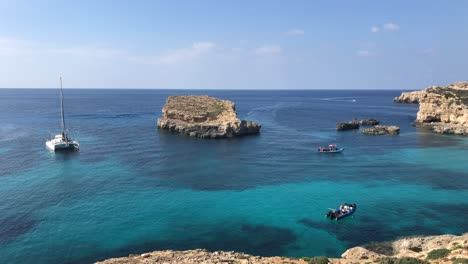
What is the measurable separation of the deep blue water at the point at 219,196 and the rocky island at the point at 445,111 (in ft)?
50.0

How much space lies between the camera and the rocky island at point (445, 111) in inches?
4291

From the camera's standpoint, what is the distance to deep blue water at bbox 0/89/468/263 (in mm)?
38156

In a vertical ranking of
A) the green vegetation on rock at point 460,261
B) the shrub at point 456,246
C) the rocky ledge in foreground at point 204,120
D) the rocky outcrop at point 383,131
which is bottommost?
the shrub at point 456,246

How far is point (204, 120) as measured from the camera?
110m

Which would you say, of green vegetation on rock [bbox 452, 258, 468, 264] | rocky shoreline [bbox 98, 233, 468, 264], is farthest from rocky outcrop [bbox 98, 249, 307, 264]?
green vegetation on rock [bbox 452, 258, 468, 264]

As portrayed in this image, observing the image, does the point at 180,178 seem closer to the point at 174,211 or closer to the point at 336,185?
the point at 174,211

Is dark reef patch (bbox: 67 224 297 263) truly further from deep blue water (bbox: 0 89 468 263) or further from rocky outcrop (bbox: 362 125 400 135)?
rocky outcrop (bbox: 362 125 400 135)

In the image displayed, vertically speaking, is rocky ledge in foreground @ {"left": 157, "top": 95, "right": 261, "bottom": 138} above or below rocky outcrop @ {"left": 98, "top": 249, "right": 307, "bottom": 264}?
above

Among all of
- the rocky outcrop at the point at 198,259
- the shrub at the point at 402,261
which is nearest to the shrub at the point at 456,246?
the shrub at the point at 402,261

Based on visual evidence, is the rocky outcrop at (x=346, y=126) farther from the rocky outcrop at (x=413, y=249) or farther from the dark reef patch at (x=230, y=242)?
the dark reef patch at (x=230, y=242)

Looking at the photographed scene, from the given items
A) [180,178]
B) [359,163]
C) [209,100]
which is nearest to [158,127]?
[209,100]

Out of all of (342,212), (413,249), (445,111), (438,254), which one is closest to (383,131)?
(445,111)

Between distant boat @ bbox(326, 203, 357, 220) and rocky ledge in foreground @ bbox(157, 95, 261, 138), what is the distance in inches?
2326

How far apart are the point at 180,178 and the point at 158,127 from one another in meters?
60.6
